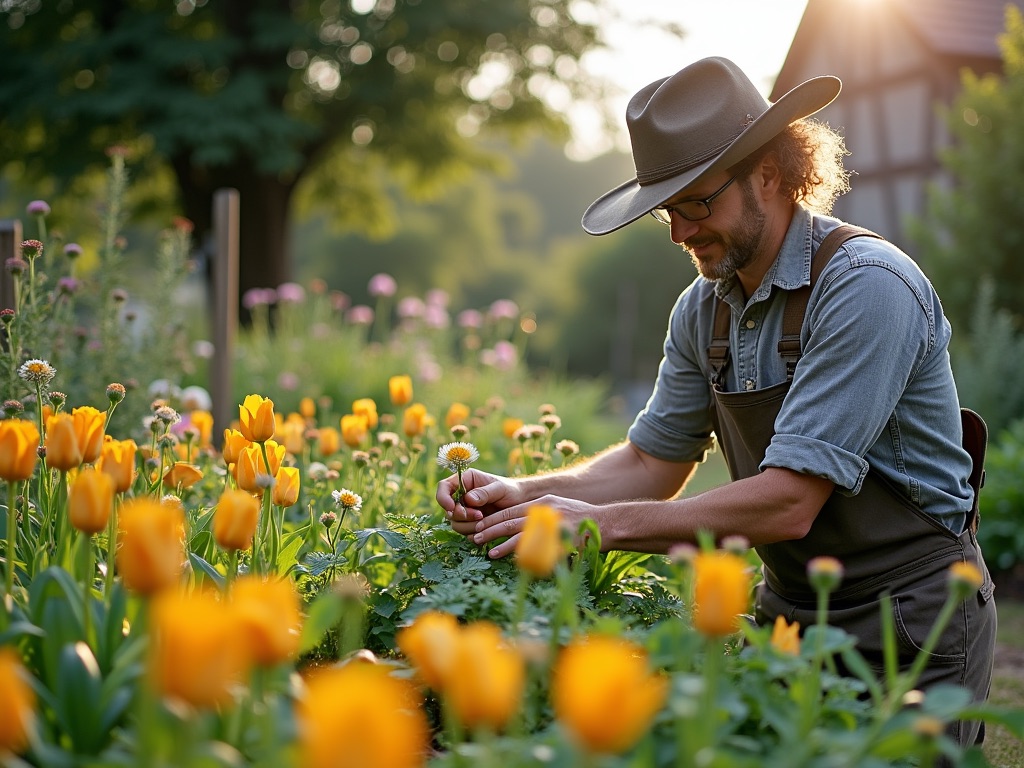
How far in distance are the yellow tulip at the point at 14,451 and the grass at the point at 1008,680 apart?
7.22ft

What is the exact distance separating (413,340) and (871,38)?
26.6 feet

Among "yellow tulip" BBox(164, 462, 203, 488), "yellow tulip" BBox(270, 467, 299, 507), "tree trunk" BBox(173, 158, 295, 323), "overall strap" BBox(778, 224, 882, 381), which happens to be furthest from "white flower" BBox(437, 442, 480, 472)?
"tree trunk" BBox(173, 158, 295, 323)

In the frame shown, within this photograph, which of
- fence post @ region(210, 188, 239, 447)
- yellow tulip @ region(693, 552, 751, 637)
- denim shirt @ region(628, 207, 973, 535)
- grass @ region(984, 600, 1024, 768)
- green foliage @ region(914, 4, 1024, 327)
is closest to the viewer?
yellow tulip @ region(693, 552, 751, 637)

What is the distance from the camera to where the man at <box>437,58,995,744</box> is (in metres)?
1.99

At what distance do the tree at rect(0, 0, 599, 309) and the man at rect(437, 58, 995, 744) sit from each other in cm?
987

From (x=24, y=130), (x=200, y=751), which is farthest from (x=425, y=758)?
(x=24, y=130)

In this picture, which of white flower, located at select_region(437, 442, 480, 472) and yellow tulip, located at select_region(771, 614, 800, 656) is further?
white flower, located at select_region(437, 442, 480, 472)

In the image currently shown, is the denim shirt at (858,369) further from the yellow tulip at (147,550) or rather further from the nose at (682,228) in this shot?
the yellow tulip at (147,550)

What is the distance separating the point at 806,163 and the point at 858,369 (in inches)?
24.5

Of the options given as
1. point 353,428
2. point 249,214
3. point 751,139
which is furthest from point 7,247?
point 249,214

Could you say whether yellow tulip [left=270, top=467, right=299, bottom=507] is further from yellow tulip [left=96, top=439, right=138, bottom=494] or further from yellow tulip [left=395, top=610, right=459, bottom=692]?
yellow tulip [left=395, top=610, right=459, bottom=692]

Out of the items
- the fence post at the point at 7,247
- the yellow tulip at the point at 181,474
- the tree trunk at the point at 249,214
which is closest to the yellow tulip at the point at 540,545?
the yellow tulip at the point at 181,474

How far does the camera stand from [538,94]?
14141mm

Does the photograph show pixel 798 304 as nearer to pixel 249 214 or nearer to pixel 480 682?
pixel 480 682
